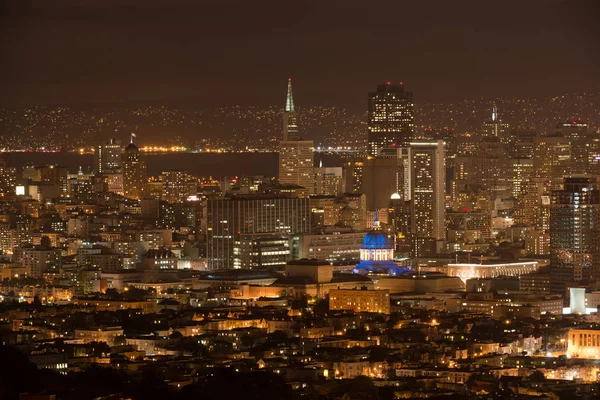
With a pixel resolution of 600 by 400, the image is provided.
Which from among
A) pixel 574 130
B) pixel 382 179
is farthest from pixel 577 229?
pixel 574 130

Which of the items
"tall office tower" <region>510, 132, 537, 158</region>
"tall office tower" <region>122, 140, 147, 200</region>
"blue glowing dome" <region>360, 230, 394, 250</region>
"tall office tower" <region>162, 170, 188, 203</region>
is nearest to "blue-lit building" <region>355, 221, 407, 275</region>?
"blue glowing dome" <region>360, 230, 394, 250</region>

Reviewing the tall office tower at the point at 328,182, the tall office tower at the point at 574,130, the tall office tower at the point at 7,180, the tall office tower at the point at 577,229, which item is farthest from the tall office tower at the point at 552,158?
the tall office tower at the point at 7,180

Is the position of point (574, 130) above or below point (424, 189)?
above

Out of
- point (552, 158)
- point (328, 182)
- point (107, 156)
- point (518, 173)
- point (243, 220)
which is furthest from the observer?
point (107, 156)

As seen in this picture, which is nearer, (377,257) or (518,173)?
(377,257)

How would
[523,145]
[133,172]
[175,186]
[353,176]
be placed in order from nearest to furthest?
1. [353,176]
2. [175,186]
3. [523,145]
4. [133,172]

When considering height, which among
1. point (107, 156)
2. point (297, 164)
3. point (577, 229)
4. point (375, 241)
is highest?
point (107, 156)

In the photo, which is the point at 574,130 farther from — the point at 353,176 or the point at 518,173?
the point at 353,176
